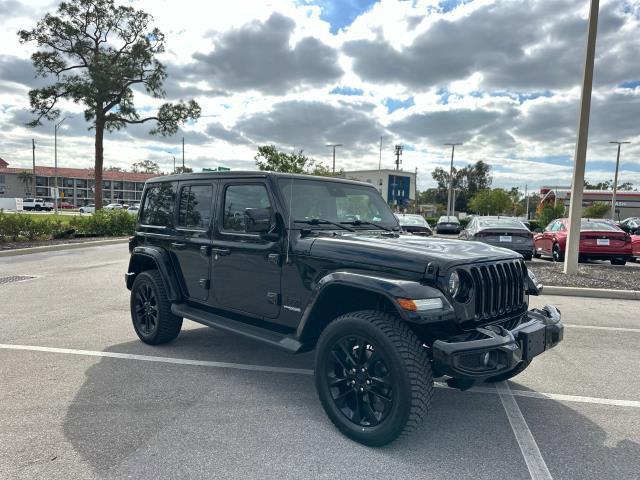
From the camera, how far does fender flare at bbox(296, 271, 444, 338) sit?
2.89 meters

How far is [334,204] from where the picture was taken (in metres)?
4.25

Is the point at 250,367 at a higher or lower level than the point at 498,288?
lower

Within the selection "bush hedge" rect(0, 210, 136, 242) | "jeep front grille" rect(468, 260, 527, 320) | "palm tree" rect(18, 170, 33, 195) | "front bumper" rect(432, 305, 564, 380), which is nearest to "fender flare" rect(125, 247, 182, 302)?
"front bumper" rect(432, 305, 564, 380)

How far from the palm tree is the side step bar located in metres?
104

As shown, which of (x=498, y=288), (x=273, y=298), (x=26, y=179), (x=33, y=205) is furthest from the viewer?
(x=26, y=179)

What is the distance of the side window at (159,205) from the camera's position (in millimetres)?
5020

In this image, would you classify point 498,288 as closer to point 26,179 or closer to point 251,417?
point 251,417

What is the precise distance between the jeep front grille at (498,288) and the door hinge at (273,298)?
1543 mm

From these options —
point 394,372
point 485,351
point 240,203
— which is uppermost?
point 240,203

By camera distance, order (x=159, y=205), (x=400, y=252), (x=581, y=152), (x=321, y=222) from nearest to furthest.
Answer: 1. (x=400, y=252)
2. (x=321, y=222)
3. (x=159, y=205)
4. (x=581, y=152)

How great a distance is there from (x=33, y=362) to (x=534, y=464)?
175 inches

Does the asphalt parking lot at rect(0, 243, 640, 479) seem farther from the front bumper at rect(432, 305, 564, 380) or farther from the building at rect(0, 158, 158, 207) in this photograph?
the building at rect(0, 158, 158, 207)

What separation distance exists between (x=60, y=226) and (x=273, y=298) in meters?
17.6

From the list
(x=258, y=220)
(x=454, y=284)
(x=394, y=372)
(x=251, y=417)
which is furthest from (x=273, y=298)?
(x=454, y=284)
